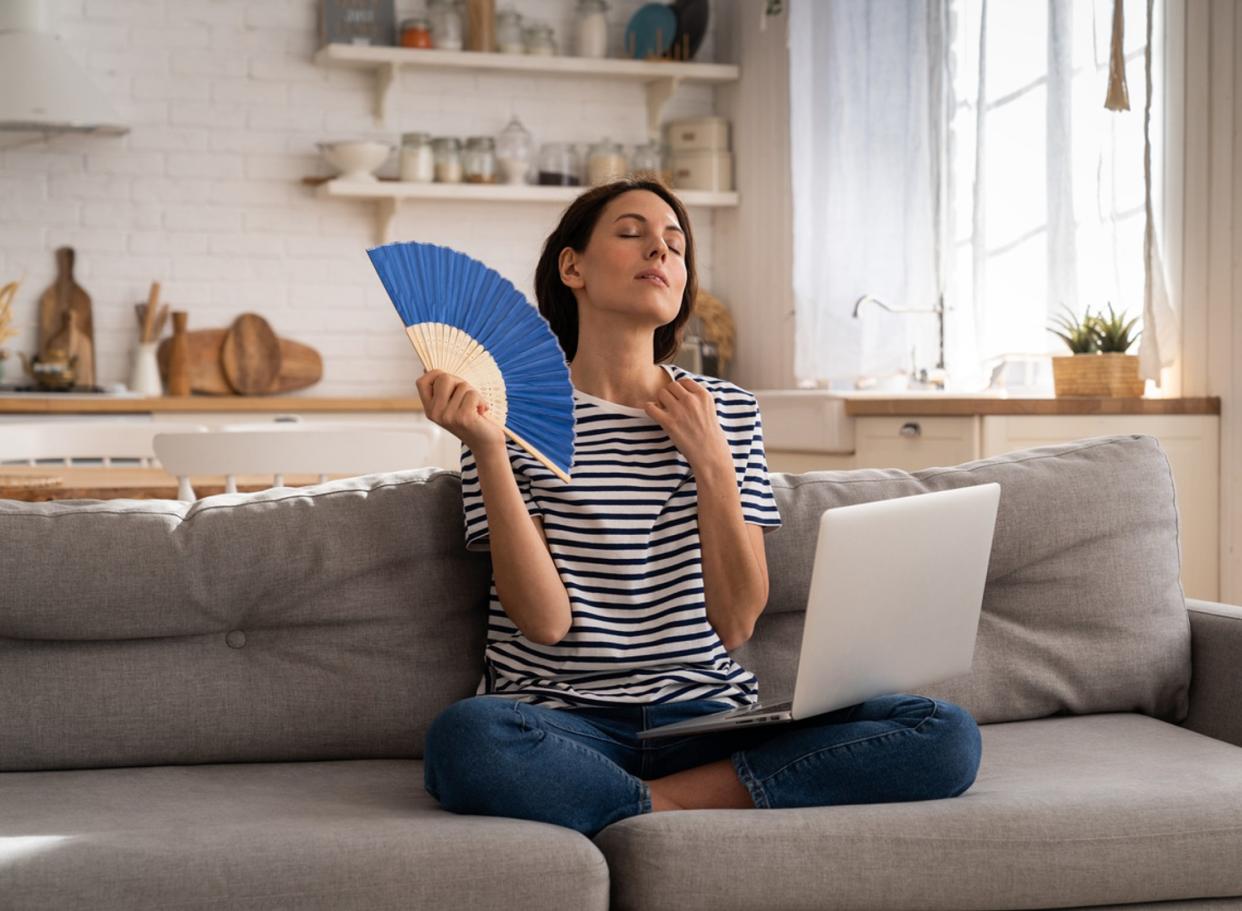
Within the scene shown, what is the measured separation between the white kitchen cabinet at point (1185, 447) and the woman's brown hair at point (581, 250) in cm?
148

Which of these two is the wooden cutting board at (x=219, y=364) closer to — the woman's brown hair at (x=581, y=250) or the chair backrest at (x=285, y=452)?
the chair backrest at (x=285, y=452)

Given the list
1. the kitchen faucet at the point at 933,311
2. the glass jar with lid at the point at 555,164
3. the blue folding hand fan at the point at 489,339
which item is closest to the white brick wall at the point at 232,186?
the glass jar with lid at the point at 555,164

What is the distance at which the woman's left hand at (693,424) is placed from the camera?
1.79 meters

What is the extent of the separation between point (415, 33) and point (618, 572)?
3.93 meters

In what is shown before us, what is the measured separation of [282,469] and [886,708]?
1.44 metres

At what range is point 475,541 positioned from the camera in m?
1.82

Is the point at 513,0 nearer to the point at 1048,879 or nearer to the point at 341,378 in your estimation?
the point at 341,378

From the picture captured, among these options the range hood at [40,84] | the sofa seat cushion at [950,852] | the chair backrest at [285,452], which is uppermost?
the range hood at [40,84]

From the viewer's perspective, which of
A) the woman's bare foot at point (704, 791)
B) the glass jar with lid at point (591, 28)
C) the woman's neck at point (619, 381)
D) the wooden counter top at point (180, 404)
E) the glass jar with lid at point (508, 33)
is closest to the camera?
the woman's bare foot at point (704, 791)

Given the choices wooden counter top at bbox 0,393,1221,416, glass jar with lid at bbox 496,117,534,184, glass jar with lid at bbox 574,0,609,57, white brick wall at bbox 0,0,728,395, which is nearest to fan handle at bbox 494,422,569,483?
wooden counter top at bbox 0,393,1221,416

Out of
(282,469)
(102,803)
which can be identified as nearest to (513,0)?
(282,469)

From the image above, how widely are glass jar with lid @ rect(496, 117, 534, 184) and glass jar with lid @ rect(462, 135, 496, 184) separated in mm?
50

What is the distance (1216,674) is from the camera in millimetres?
2109

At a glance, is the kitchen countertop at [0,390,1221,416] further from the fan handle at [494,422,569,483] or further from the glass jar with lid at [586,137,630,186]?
the fan handle at [494,422,569,483]
